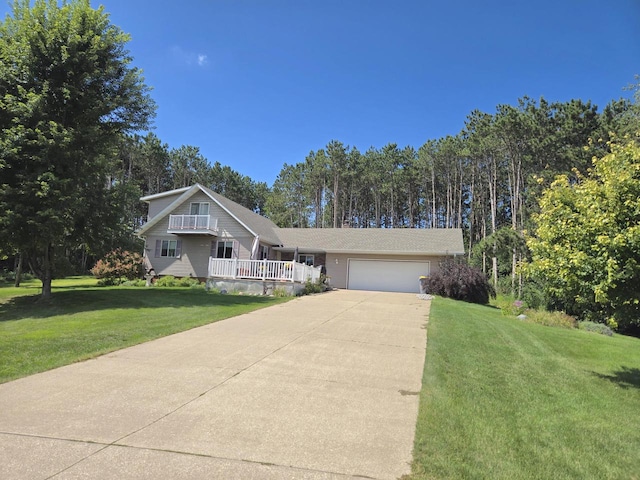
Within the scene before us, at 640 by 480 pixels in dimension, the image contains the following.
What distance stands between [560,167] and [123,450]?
113 ft

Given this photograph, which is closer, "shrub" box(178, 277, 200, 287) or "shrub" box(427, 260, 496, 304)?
"shrub" box(427, 260, 496, 304)

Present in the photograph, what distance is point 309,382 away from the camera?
18.1 ft

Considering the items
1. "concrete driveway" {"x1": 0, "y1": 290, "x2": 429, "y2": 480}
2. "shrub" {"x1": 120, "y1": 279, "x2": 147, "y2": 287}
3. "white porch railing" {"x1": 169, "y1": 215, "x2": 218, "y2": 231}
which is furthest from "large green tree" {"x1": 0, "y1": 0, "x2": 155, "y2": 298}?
"white porch railing" {"x1": 169, "y1": 215, "x2": 218, "y2": 231}

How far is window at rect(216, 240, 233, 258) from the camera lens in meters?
24.5

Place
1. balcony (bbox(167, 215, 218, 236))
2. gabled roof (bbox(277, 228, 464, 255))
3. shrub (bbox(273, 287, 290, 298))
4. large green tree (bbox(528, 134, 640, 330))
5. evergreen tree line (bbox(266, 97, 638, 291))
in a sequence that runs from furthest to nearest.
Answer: evergreen tree line (bbox(266, 97, 638, 291)) < gabled roof (bbox(277, 228, 464, 255)) < balcony (bbox(167, 215, 218, 236)) < shrub (bbox(273, 287, 290, 298)) < large green tree (bbox(528, 134, 640, 330))

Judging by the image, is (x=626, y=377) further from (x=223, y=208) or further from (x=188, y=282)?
(x=223, y=208)

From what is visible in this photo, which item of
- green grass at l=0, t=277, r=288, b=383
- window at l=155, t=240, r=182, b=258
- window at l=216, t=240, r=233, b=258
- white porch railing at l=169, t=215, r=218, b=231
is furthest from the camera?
window at l=155, t=240, r=182, b=258

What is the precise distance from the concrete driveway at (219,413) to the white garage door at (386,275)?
17613mm

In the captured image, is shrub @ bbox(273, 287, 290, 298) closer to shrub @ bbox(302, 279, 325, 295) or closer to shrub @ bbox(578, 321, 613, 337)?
shrub @ bbox(302, 279, 325, 295)

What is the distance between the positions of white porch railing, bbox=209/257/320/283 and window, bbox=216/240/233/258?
5.19m

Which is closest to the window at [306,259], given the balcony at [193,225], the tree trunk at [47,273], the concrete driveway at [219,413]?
the balcony at [193,225]

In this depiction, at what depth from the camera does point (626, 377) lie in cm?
685

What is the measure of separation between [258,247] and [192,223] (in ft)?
14.7

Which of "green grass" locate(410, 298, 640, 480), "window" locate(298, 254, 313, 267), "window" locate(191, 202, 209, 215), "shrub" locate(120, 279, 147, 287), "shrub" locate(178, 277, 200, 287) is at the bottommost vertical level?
"green grass" locate(410, 298, 640, 480)
